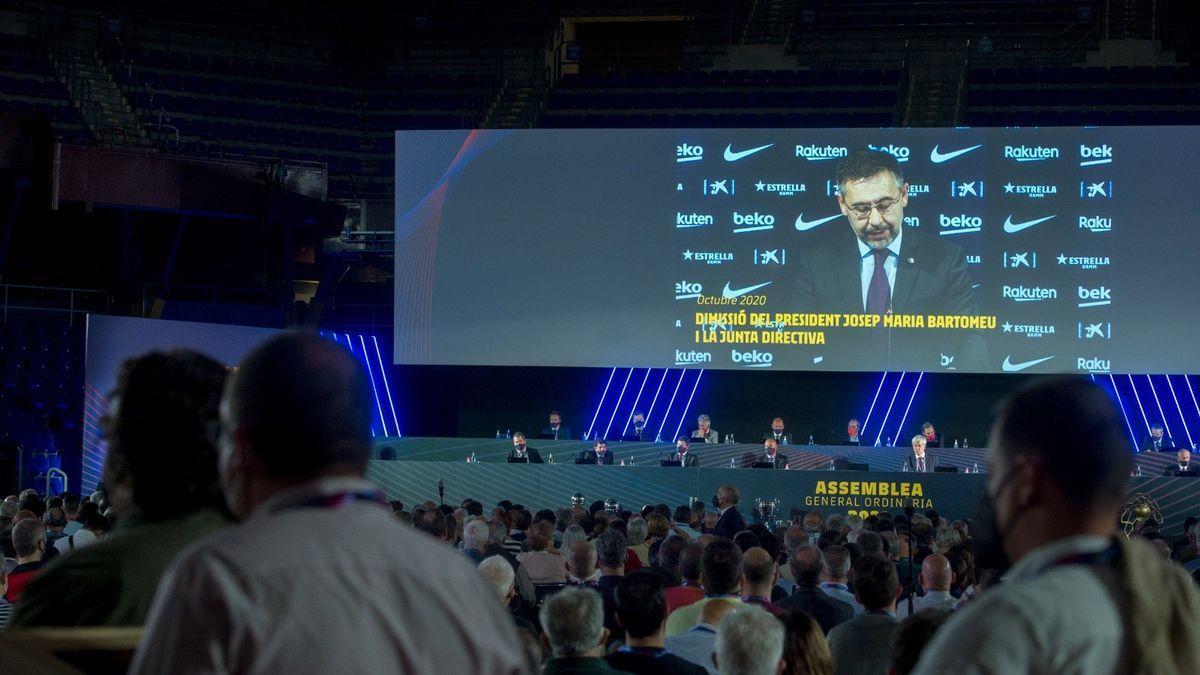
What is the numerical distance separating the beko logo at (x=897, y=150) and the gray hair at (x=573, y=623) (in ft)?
37.3

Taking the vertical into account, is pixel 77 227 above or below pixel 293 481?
above

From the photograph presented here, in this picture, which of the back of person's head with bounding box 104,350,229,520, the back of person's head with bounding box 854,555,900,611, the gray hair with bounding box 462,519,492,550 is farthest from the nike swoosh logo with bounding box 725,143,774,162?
the back of person's head with bounding box 104,350,229,520

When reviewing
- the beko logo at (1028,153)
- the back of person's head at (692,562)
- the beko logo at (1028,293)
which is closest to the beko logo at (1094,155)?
the beko logo at (1028,153)

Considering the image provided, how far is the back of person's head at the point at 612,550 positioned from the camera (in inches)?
216

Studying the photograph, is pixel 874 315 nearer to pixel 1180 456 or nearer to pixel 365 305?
pixel 1180 456

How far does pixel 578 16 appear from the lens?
21.0 metres

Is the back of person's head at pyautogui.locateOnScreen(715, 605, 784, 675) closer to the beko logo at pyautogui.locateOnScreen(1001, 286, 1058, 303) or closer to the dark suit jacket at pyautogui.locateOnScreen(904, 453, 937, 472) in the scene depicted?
the dark suit jacket at pyautogui.locateOnScreen(904, 453, 937, 472)

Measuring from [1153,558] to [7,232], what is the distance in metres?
14.7

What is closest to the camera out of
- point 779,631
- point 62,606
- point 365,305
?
point 62,606

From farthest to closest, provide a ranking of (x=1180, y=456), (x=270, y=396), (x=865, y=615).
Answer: (x=1180, y=456) → (x=865, y=615) → (x=270, y=396)

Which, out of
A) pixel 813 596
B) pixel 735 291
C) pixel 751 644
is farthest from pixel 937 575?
pixel 735 291

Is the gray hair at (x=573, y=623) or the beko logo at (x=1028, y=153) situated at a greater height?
the beko logo at (x=1028, y=153)

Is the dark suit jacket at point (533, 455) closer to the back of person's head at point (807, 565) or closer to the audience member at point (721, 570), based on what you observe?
the back of person's head at point (807, 565)

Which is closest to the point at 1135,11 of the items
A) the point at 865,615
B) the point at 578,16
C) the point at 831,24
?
the point at 831,24
